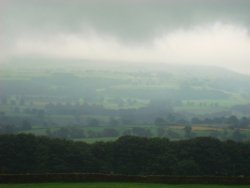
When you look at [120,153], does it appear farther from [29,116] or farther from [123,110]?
[123,110]

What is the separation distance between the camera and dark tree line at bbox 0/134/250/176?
157ft

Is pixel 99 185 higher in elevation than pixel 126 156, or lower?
lower

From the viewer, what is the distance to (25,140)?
168 feet

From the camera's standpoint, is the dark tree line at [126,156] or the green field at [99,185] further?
the dark tree line at [126,156]

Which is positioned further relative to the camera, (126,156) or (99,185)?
(126,156)

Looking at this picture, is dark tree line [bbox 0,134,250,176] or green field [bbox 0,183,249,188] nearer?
green field [bbox 0,183,249,188]

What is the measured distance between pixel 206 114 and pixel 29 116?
7455 cm

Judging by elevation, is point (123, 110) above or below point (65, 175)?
above

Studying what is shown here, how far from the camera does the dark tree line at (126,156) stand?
4791 centimetres

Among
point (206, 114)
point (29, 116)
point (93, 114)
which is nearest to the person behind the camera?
point (29, 116)

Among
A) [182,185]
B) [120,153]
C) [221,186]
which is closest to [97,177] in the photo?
[182,185]

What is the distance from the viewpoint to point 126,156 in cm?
4997

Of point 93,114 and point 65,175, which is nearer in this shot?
point 65,175

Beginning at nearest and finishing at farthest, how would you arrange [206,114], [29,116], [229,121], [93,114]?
[229,121] < [29,116] < [93,114] < [206,114]
